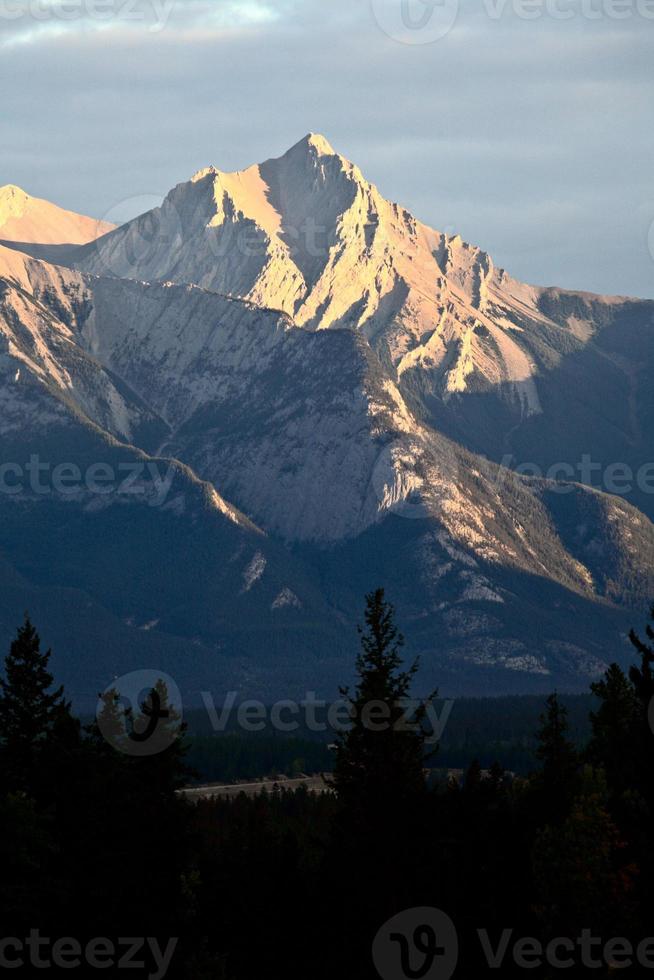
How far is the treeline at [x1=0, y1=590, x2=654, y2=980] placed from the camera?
406 feet

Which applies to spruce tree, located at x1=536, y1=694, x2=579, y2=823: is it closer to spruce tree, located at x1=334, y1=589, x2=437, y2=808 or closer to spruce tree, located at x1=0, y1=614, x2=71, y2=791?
spruce tree, located at x1=334, y1=589, x2=437, y2=808

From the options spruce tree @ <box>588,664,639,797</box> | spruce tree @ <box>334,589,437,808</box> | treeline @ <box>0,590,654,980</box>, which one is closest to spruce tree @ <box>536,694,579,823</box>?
treeline @ <box>0,590,654,980</box>

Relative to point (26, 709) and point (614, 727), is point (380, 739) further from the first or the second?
point (614, 727)

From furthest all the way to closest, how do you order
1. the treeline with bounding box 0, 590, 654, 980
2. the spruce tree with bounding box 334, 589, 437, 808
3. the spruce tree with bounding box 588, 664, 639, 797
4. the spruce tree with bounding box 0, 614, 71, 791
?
1. the spruce tree with bounding box 588, 664, 639, 797
2. the spruce tree with bounding box 0, 614, 71, 791
3. the spruce tree with bounding box 334, 589, 437, 808
4. the treeline with bounding box 0, 590, 654, 980

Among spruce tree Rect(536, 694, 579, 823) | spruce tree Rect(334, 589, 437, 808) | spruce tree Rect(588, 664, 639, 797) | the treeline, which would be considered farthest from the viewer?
spruce tree Rect(588, 664, 639, 797)

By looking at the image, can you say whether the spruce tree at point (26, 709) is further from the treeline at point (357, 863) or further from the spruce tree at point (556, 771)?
the spruce tree at point (556, 771)

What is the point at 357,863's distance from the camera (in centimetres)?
12419

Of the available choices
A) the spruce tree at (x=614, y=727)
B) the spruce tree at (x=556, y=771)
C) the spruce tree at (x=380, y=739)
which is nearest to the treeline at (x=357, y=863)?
the spruce tree at (x=380, y=739)

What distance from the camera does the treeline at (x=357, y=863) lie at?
124 m

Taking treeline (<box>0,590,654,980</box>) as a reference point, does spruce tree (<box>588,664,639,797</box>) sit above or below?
above

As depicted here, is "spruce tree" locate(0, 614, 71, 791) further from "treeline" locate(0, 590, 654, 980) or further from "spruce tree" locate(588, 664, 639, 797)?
"spruce tree" locate(588, 664, 639, 797)

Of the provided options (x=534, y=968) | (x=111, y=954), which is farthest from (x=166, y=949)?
(x=534, y=968)

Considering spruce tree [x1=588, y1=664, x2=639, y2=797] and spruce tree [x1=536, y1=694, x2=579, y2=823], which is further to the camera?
spruce tree [x1=588, y1=664, x2=639, y2=797]

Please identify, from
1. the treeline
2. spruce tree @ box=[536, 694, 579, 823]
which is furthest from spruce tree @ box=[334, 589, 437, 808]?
spruce tree @ box=[536, 694, 579, 823]
